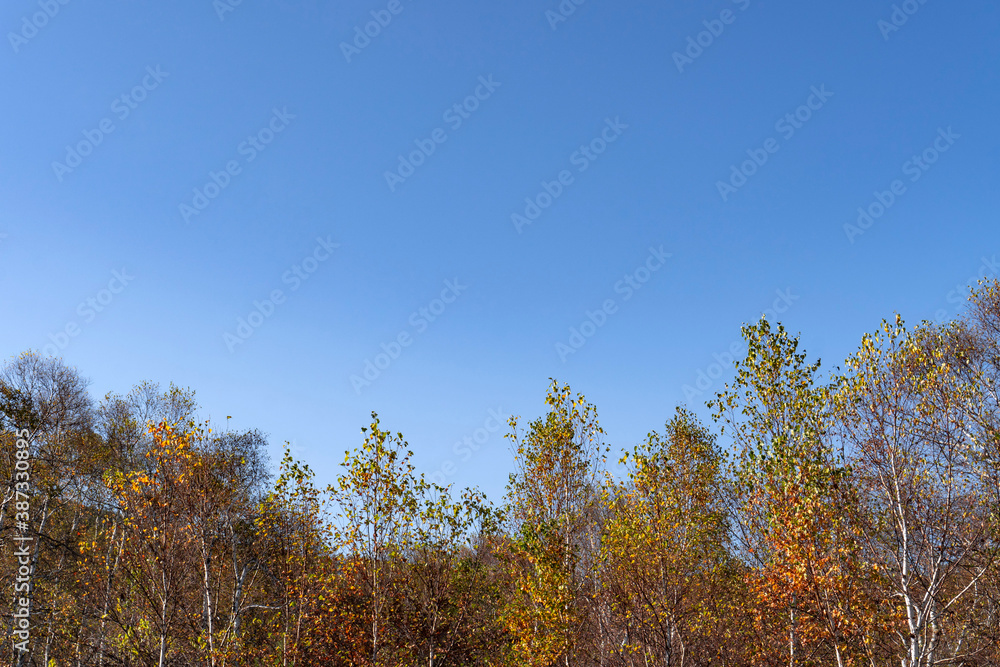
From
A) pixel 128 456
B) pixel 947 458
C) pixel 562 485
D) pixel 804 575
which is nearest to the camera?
pixel 804 575

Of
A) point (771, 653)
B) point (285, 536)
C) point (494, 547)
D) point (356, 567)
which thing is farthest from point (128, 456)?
point (771, 653)

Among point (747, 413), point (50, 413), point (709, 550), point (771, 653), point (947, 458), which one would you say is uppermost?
point (50, 413)

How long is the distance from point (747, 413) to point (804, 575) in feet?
15.2

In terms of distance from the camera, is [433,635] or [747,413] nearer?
[747,413]

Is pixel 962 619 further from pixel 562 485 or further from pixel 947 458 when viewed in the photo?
pixel 562 485

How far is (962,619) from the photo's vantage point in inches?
728

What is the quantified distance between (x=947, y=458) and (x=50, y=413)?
30615mm

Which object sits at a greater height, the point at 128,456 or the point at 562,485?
the point at 128,456

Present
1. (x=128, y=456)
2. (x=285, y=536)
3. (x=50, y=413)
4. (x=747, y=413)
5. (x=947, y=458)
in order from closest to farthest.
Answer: (x=947, y=458) < (x=747, y=413) < (x=50, y=413) < (x=285, y=536) < (x=128, y=456)

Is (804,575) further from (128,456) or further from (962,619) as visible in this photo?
(128,456)

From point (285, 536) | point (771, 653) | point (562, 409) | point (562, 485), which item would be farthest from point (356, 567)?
point (771, 653)

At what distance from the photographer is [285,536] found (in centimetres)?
2666

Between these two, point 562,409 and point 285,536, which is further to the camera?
point 285,536

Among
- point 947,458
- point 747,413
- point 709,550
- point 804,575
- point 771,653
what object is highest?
point 747,413
